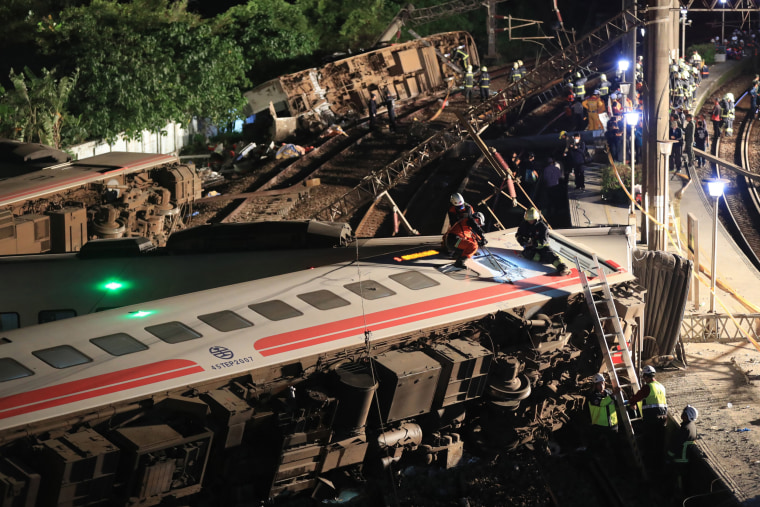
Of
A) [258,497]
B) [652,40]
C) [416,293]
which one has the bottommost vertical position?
[258,497]

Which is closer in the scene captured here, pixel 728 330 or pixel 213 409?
pixel 213 409

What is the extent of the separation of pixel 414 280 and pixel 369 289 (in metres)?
0.86

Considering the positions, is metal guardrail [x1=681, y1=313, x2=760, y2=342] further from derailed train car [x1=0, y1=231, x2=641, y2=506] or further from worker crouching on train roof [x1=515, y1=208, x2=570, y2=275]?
worker crouching on train roof [x1=515, y1=208, x2=570, y2=275]

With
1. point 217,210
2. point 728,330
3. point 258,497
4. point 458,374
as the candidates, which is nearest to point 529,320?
point 458,374

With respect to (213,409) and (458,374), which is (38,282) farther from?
(458,374)

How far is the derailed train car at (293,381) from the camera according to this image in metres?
12.3

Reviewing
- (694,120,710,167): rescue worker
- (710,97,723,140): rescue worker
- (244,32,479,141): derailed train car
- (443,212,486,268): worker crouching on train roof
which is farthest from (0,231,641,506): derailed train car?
(244,32,479,141): derailed train car

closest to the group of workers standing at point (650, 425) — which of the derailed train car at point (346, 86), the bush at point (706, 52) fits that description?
the derailed train car at point (346, 86)

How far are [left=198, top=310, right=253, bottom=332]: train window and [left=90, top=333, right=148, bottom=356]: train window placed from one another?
1.13m

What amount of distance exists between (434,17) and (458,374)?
33.4m

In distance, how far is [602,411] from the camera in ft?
50.9

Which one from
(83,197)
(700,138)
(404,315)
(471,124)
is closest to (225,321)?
(404,315)

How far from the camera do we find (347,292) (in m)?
15.8

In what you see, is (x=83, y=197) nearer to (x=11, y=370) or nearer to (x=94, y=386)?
(x=11, y=370)
